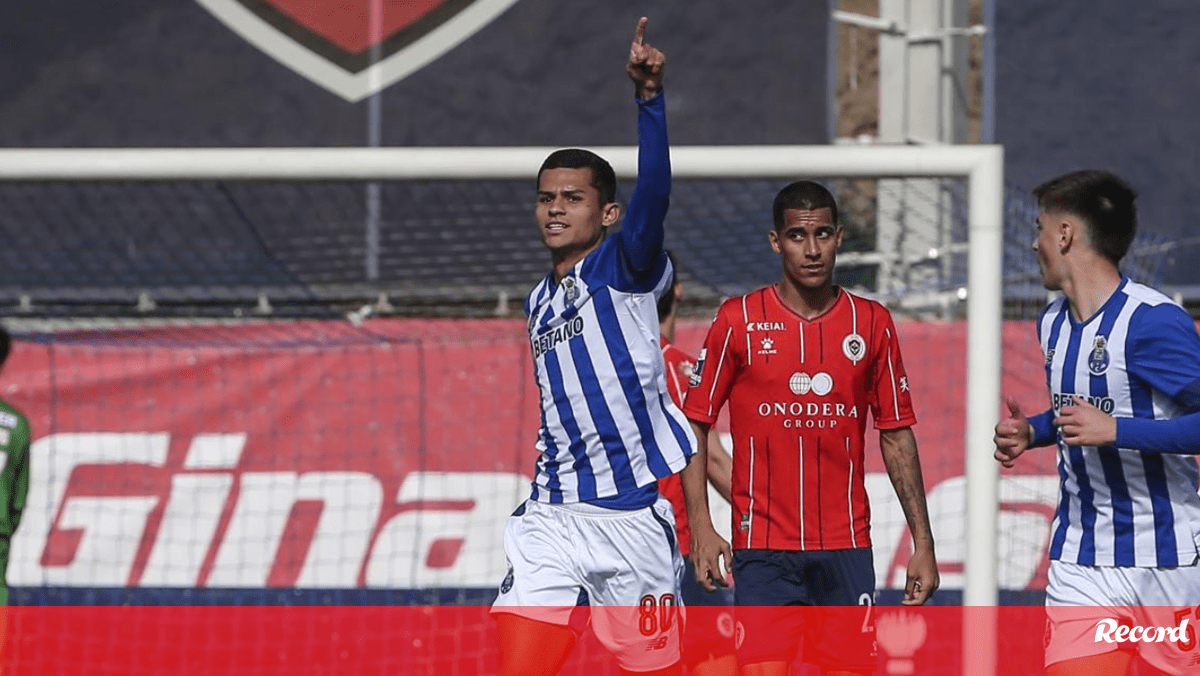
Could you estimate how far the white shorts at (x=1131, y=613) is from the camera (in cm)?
355

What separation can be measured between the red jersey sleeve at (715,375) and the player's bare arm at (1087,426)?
1037 mm

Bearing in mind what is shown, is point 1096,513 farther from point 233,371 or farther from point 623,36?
point 623,36

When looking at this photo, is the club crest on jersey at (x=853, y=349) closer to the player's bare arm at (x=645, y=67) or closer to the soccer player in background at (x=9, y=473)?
the player's bare arm at (x=645, y=67)

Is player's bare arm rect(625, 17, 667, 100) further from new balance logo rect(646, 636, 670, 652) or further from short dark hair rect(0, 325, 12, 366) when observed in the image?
short dark hair rect(0, 325, 12, 366)

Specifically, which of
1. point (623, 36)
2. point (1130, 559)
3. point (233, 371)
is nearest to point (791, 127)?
point (623, 36)

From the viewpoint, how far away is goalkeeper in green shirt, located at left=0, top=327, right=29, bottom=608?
4926mm

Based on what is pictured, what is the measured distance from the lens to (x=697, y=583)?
17.0 ft

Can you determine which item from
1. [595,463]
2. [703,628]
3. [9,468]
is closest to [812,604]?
[595,463]

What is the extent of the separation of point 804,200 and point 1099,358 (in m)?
0.95

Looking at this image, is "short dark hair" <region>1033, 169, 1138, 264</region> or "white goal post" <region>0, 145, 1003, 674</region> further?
"white goal post" <region>0, 145, 1003, 674</region>

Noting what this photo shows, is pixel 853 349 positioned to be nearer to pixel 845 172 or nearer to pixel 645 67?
pixel 845 172

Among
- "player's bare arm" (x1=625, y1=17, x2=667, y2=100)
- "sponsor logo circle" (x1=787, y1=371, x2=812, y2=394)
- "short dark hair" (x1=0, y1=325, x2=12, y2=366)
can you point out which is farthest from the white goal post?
"player's bare arm" (x1=625, y1=17, x2=667, y2=100)

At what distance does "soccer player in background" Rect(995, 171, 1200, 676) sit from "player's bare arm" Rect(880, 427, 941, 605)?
401mm

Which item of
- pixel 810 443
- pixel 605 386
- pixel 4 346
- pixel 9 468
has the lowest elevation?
pixel 9 468
